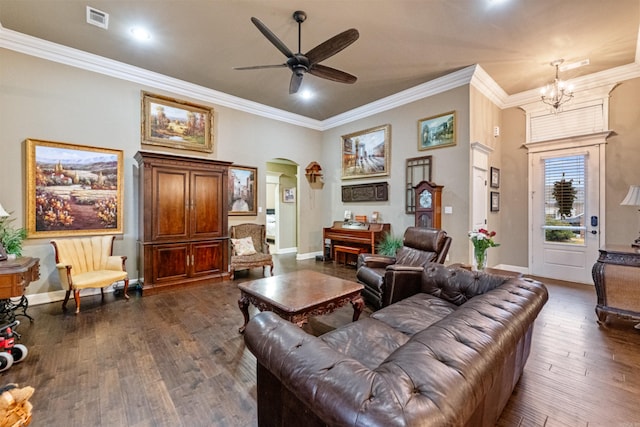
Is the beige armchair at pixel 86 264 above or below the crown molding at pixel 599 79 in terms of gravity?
below

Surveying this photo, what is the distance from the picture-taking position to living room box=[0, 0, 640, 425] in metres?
3.76

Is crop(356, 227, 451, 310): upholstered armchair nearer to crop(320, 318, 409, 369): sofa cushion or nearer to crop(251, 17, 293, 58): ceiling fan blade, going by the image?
crop(320, 318, 409, 369): sofa cushion

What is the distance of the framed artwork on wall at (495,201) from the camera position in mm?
5359

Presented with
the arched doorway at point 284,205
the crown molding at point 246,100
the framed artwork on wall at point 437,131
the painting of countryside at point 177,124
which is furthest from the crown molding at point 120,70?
the framed artwork on wall at point 437,131

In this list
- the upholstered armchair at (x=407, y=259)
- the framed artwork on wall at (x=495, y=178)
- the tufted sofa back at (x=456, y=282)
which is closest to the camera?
the tufted sofa back at (x=456, y=282)

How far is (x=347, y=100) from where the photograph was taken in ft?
19.3

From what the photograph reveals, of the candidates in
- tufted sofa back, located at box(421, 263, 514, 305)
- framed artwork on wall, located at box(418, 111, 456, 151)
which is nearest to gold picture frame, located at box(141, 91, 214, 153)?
framed artwork on wall, located at box(418, 111, 456, 151)

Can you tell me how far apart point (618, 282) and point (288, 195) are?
22.5 ft

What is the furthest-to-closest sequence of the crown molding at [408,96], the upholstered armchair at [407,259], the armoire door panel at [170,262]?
the crown molding at [408,96]
the armoire door panel at [170,262]
the upholstered armchair at [407,259]

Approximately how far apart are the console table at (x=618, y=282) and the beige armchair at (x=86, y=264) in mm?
5925

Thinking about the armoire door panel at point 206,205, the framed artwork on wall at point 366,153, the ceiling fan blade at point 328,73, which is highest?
the ceiling fan blade at point 328,73

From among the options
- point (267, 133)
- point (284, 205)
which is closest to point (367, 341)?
point (267, 133)

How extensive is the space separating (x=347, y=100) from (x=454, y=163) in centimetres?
256

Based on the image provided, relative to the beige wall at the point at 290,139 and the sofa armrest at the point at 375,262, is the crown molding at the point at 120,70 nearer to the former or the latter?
the beige wall at the point at 290,139
